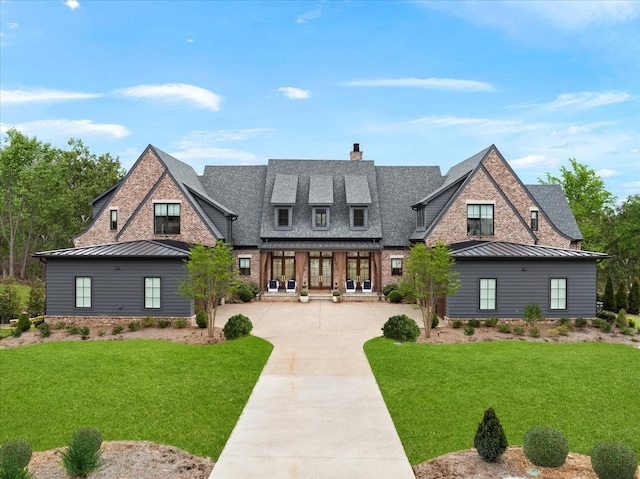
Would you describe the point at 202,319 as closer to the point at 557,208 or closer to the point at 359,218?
the point at 359,218

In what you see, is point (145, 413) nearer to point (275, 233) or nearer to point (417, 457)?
point (417, 457)

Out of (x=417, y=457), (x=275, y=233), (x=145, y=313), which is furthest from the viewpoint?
(x=275, y=233)

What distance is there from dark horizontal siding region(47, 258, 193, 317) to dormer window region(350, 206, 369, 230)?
1413 centimetres

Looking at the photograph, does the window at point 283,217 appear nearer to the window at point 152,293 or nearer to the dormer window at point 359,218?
the dormer window at point 359,218

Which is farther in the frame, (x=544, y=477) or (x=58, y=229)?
(x=58, y=229)

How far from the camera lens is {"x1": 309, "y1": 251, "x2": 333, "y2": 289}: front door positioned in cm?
3378

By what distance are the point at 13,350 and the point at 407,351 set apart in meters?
15.7

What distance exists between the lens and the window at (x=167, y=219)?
27.9 meters

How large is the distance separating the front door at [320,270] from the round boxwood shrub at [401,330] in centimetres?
1489

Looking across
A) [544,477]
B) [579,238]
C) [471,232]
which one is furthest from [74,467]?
[579,238]

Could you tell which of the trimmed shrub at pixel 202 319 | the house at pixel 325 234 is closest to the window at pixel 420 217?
the house at pixel 325 234

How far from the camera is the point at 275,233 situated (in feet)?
106

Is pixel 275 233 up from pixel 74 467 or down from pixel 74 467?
up

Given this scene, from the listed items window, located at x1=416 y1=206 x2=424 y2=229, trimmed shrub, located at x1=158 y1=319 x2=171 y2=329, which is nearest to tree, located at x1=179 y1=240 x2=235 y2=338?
trimmed shrub, located at x1=158 y1=319 x2=171 y2=329
